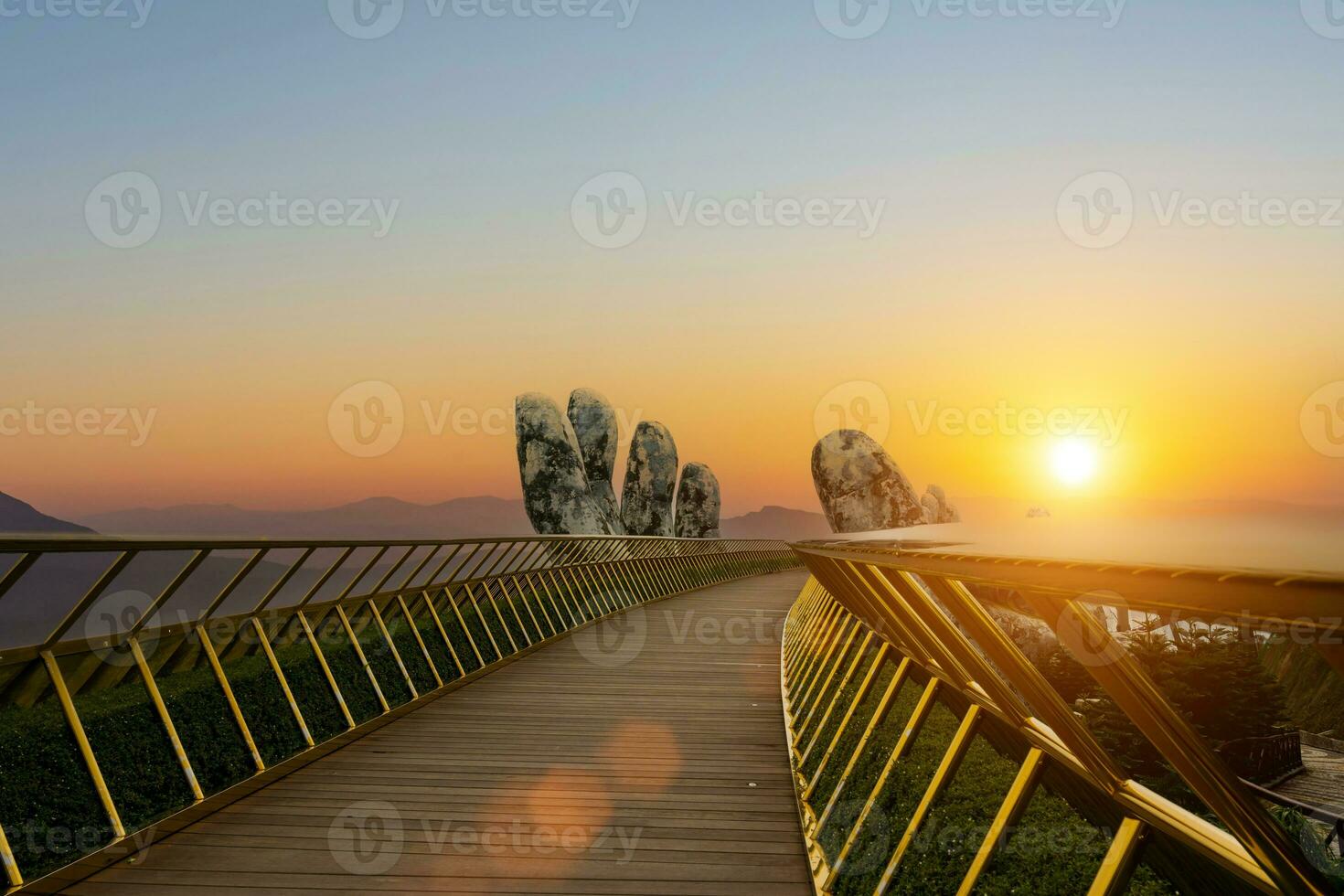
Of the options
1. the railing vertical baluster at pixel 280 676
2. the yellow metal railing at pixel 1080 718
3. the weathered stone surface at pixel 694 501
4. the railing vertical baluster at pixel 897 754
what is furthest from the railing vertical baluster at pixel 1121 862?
the weathered stone surface at pixel 694 501

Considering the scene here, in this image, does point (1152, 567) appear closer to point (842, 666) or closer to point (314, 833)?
point (314, 833)

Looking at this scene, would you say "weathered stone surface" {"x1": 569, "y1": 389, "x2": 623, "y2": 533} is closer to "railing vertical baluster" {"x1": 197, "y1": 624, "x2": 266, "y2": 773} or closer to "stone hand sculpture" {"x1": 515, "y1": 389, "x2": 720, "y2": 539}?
"stone hand sculpture" {"x1": 515, "y1": 389, "x2": 720, "y2": 539}

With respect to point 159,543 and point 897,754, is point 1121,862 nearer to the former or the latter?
point 897,754

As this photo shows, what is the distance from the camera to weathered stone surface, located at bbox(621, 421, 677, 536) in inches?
2322

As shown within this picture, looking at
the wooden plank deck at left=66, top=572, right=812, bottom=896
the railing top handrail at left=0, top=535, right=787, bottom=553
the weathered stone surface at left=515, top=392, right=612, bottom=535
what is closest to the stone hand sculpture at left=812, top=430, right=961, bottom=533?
the weathered stone surface at left=515, top=392, right=612, bottom=535

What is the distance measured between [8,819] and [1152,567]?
5.83 m

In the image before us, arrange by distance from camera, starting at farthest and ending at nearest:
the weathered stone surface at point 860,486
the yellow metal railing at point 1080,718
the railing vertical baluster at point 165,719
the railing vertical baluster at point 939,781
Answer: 1. the weathered stone surface at point 860,486
2. the railing vertical baluster at point 165,719
3. the railing vertical baluster at point 939,781
4. the yellow metal railing at point 1080,718

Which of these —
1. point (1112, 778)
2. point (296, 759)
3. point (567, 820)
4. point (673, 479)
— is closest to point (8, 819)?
point (296, 759)

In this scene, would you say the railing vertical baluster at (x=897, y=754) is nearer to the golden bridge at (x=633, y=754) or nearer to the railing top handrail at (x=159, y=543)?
the golden bridge at (x=633, y=754)

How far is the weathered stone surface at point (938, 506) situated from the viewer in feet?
271

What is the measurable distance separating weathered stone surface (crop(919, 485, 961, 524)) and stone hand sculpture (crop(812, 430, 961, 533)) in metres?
20.2

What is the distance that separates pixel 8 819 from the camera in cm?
523

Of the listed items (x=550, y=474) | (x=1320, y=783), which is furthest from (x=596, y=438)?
(x=1320, y=783)

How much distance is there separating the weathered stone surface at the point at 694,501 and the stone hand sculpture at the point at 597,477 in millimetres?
56
